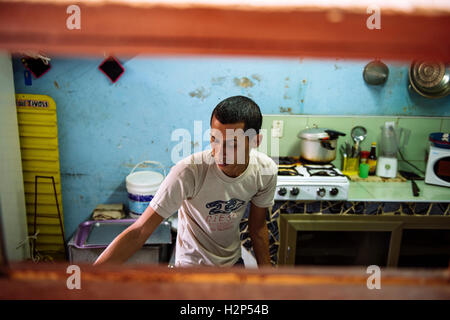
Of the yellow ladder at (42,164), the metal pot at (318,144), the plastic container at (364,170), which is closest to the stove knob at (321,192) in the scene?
the metal pot at (318,144)

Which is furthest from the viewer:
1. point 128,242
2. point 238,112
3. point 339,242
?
point 339,242

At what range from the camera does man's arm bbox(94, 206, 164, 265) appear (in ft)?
3.92

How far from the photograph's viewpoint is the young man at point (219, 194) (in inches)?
54.7

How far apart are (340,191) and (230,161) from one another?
150 centimetres

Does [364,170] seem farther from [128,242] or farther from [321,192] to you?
[128,242]

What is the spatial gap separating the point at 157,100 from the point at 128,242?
7.05ft

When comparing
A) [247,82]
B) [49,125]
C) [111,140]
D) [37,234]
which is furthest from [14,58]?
[247,82]

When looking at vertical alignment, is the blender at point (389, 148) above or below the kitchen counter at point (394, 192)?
above

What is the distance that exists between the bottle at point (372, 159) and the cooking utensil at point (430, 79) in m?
0.69

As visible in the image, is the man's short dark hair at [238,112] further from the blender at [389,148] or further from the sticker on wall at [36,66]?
the sticker on wall at [36,66]

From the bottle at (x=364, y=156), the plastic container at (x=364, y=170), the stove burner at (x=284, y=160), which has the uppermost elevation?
the bottle at (x=364, y=156)

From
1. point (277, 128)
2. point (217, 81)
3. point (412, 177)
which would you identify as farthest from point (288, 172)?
point (412, 177)

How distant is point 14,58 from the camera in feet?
9.88

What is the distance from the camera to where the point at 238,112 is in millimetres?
1394
